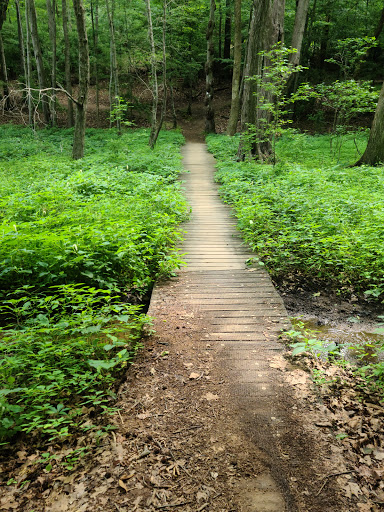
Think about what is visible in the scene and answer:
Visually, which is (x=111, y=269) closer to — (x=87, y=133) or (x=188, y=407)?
(x=188, y=407)

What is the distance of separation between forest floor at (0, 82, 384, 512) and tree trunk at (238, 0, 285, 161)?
10358 millimetres

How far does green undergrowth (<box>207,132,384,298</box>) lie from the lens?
5398 millimetres

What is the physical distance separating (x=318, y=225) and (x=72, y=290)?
4666 millimetres

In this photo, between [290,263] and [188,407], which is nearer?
[188,407]

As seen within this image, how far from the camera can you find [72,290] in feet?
12.2

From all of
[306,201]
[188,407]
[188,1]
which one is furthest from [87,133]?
[188,407]

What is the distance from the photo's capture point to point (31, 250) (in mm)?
4383

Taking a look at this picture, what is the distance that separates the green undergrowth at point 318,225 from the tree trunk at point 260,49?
10.2ft

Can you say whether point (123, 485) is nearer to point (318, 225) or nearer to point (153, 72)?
point (318, 225)

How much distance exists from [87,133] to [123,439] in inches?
932

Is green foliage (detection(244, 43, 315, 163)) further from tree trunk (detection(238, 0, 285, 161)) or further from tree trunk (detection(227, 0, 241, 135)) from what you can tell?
tree trunk (detection(227, 0, 241, 135))

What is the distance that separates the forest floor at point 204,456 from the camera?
221 cm

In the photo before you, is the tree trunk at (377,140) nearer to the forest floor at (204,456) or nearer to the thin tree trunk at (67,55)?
the forest floor at (204,456)

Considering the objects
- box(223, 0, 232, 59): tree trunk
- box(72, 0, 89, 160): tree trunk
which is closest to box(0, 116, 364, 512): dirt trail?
box(72, 0, 89, 160): tree trunk
